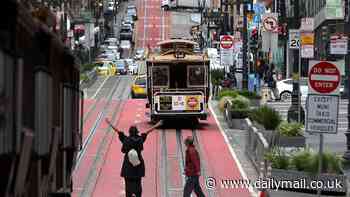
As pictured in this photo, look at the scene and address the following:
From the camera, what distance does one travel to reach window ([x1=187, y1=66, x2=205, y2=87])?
108 feet

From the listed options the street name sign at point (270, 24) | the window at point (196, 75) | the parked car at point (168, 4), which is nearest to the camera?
the window at point (196, 75)

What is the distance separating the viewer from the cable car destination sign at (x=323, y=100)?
561 inches

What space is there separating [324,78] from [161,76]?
18.5 m

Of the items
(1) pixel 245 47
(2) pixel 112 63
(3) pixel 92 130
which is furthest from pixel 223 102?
(2) pixel 112 63

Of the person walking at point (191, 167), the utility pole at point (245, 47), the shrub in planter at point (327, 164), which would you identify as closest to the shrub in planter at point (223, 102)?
the utility pole at point (245, 47)

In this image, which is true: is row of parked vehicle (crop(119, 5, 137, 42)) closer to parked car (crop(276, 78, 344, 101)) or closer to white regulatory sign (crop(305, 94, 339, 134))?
parked car (crop(276, 78, 344, 101))

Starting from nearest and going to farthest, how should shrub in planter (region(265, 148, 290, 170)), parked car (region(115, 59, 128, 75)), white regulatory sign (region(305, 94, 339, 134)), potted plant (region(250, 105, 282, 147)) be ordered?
1. white regulatory sign (region(305, 94, 339, 134))
2. shrub in planter (region(265, 148, 290, 170))
3. potted plant (region(250, 105, 282, 147))
4. parked car (region(115, 59, 128, 75))

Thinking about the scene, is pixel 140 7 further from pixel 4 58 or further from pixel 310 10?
pixel 4 58

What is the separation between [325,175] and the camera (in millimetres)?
16234

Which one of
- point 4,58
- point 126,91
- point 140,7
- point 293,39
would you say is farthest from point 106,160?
point 140,7

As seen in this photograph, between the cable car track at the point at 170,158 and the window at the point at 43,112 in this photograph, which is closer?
the window at the point at 43,112

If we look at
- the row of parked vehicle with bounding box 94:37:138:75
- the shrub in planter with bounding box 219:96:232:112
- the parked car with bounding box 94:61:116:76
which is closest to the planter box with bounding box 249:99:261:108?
the shrub in planter with bounding box 219:96:232:112

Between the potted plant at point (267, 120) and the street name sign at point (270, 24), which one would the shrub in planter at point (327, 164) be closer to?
the potted plant at point (267, 120)

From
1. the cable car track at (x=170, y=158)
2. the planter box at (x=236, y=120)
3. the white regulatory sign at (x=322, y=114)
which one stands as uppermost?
the white regulatory sign at (x=322, y=114)
